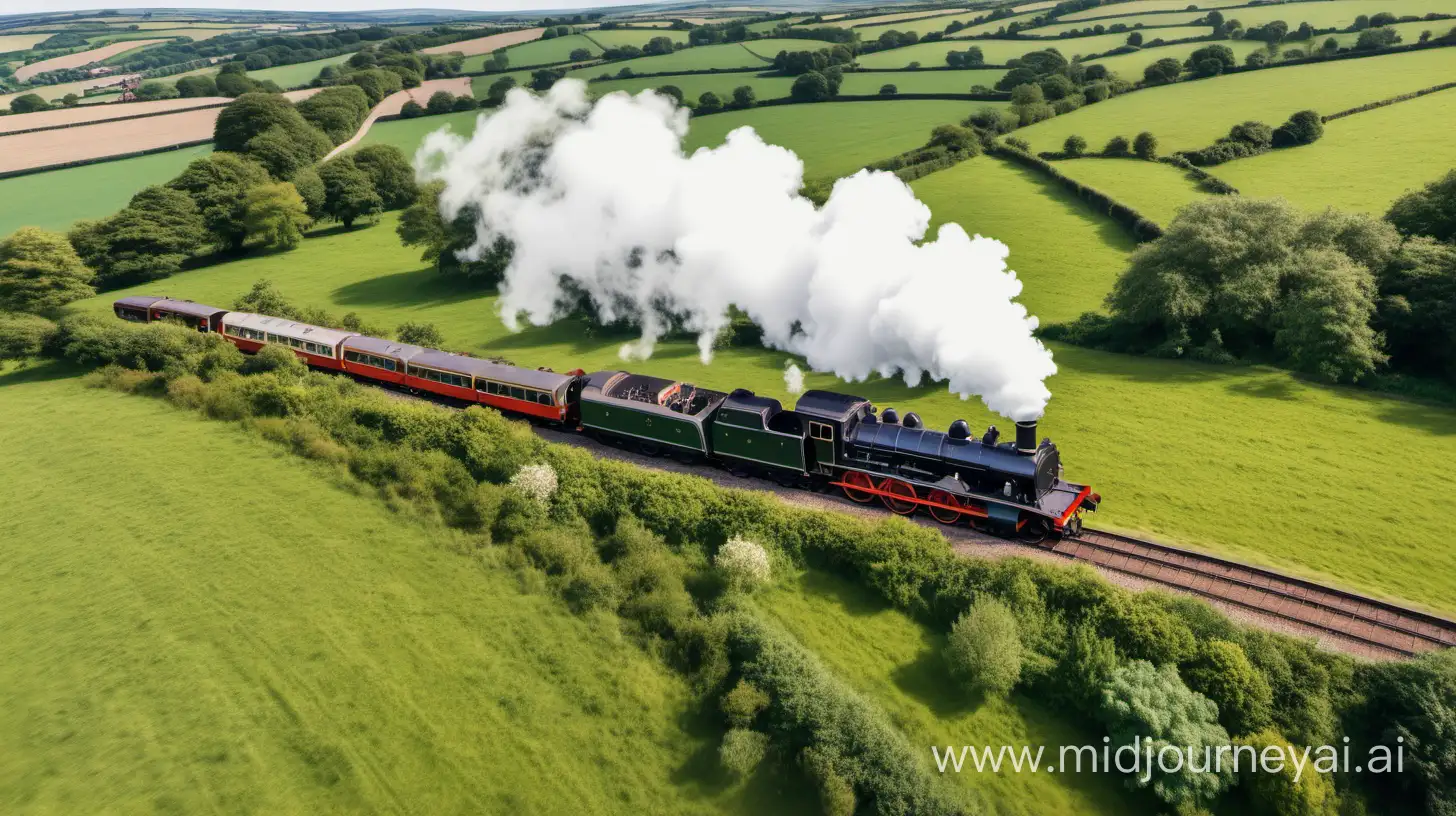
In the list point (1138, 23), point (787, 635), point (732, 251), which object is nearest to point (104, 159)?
point (732, 251)

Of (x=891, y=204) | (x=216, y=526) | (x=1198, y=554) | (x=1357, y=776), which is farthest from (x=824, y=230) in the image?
(x=216, y=526)

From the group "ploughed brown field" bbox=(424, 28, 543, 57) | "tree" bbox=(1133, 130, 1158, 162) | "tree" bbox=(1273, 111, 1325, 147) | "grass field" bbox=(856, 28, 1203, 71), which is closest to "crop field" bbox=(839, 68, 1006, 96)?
"grass field" bbox=(856, 28, 1203, 71)

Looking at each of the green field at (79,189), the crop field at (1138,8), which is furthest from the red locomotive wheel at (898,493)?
the crop field at (1138,8)

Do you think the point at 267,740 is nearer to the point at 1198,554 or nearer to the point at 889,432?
the point at 889,432

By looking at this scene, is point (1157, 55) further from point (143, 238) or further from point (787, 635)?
point (143, 238)

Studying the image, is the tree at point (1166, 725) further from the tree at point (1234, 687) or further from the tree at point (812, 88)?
the tree at point (812, 88)

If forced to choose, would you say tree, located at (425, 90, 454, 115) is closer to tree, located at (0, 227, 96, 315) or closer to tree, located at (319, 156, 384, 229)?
tree, located at (319, 156, 384, 229)
